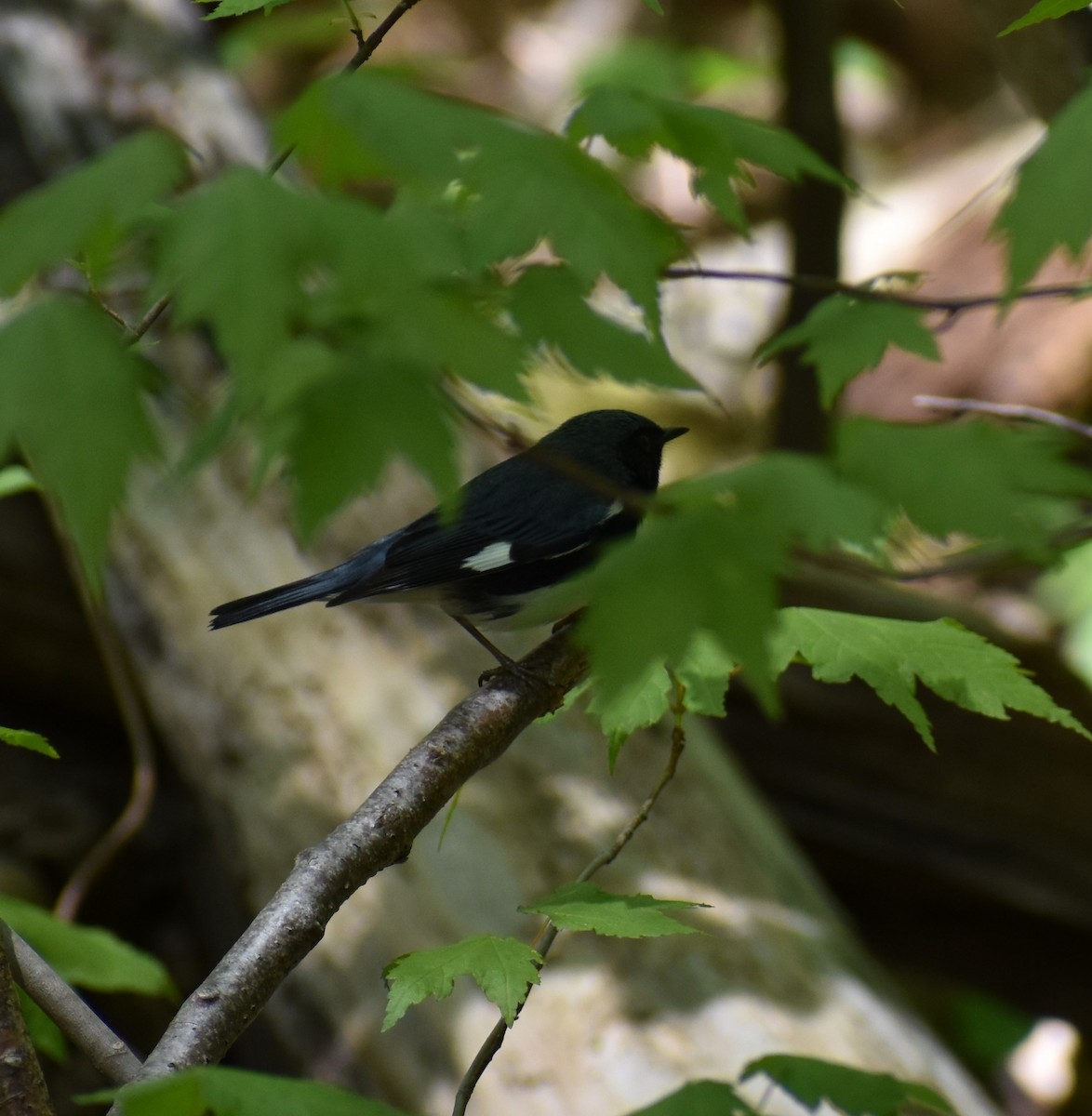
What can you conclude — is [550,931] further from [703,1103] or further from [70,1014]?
[70,1014]

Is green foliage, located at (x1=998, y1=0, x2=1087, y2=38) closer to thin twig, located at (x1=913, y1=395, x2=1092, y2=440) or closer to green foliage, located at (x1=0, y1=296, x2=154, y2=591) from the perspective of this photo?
thin twig, located at (x1=913, y1=395, x2=1092, y2=440)

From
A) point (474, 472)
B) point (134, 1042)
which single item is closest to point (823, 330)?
point (474, 472)

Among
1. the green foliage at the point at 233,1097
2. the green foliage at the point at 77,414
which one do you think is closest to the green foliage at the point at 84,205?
the green foliage at the point at 77,414

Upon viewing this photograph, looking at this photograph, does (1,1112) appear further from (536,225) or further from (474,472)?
(474,472)

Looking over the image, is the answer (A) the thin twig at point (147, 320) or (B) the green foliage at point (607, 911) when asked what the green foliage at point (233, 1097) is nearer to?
(B) the green foliage at point (607, 911)

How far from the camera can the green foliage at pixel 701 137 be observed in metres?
1.36

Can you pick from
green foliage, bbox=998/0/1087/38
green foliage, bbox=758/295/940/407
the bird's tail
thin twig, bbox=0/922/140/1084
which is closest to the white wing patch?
the bird's tail

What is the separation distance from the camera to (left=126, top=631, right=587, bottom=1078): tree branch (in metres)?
1.26

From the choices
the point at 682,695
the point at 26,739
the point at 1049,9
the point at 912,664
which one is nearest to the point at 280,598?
the point at 26,739

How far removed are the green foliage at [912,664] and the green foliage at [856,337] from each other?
40cm

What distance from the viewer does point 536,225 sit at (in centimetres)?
102

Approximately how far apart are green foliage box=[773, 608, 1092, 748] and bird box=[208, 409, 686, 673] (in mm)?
867

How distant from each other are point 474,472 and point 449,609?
1008 millimetres

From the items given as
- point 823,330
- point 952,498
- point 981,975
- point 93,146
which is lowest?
point 981,975
